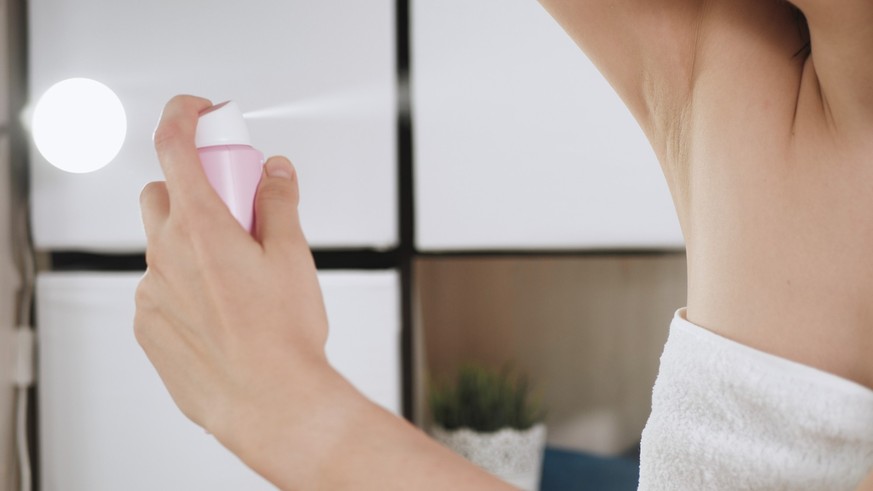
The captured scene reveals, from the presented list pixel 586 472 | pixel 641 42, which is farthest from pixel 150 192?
pixel 586 472

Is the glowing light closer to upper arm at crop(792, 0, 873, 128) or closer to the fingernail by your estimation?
the fingernail

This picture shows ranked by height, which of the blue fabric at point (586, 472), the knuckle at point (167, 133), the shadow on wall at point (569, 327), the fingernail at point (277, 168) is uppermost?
the knuckle at point (167, 133)

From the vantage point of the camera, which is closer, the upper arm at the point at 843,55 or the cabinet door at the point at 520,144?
the upper arm at the point at 843,55

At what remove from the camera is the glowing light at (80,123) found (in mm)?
961

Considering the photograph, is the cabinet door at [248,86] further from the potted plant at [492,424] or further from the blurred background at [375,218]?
the potted plant at [492,424]

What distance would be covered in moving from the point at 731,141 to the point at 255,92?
73 cm

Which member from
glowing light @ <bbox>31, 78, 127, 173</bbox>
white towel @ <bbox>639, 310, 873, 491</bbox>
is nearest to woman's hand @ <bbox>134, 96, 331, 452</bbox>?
white towel @ <bbox>639, 310, 873, 491</bbox>

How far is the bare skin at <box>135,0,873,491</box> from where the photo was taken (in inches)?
12.0

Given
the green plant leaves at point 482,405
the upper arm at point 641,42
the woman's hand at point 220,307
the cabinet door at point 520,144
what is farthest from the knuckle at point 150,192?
the green plant leaves at point 482,405

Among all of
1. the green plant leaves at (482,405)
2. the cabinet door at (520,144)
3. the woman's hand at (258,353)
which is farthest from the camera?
the green plant leaves at (482,405)

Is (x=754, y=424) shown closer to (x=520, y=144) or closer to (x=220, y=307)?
(x=220, y=307)

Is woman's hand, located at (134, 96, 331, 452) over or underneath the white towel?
over

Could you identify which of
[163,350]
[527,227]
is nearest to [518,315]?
[527,227]

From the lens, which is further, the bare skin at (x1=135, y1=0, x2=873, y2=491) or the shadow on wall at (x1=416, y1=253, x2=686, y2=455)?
the shadow on wall at (x1=416, y1=253, x2=686, y2=455)
